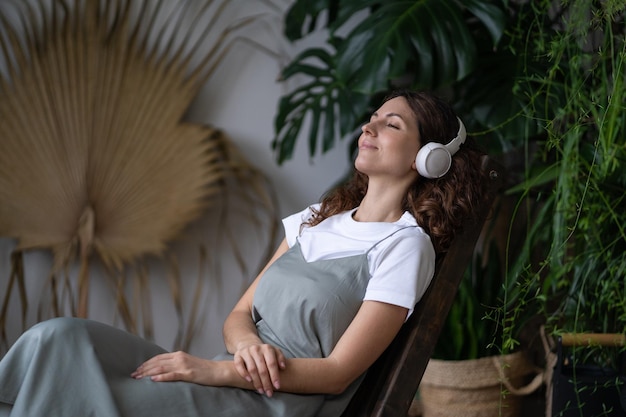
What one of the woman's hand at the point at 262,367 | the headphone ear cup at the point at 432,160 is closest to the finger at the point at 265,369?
the woman's hand at the point at 262,367

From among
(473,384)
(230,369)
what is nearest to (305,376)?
(230,369)

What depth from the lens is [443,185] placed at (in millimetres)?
1888

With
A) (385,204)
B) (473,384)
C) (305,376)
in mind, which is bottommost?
(473,384)

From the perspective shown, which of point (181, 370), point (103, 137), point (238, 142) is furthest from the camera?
point (238, 142)

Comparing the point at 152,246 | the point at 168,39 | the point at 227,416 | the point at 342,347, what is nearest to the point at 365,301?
the point at 342,347

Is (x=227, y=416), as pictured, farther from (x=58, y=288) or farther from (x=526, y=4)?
(x=526, y=4)

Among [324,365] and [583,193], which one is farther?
[583,193]

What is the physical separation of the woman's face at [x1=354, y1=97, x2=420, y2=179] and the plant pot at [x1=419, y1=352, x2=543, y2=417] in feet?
3.64

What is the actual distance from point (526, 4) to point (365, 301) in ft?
5.56

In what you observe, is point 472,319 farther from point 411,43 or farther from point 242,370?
point 242,370

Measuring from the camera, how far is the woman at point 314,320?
1508 mm

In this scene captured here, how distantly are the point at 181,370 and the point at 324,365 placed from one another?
0.27 m

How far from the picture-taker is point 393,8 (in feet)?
9.00

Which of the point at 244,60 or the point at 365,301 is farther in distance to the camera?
the point at 244,60
